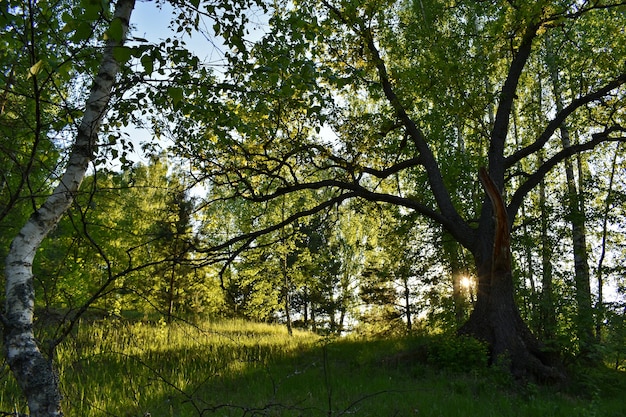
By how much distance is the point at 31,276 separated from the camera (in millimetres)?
2545

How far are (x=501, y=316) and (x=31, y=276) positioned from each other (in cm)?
854

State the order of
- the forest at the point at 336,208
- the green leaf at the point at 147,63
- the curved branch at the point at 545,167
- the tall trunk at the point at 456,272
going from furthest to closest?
1. the tall trunk at the point at 456,272
2. the curved branch at the point at 545,167
3. the forest at the point at 336,208
4. the green leaf at the point at 147,63

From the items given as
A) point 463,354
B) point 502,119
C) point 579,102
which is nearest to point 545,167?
point 502,119

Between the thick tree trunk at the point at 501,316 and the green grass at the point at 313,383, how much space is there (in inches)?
20.1

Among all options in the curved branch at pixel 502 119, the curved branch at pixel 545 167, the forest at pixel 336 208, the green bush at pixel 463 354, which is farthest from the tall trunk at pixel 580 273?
the curved branch at pixel 502 119

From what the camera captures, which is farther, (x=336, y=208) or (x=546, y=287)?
(x=546, y=287)

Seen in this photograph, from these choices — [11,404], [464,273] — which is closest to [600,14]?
[464,273]

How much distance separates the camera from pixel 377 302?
17.8 m

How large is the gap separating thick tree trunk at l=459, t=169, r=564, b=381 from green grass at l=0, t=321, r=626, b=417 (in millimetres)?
510

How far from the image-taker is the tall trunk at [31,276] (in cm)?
224

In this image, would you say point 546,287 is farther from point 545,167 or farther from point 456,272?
point 545,167

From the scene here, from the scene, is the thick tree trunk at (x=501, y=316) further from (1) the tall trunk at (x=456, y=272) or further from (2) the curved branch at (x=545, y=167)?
(1) the tall trunk at (x=456, y=272)

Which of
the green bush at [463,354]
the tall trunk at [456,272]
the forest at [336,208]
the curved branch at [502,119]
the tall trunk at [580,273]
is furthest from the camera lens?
the tall trunk at [456,272]

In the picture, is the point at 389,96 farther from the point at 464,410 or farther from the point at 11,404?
the point at 11,404
